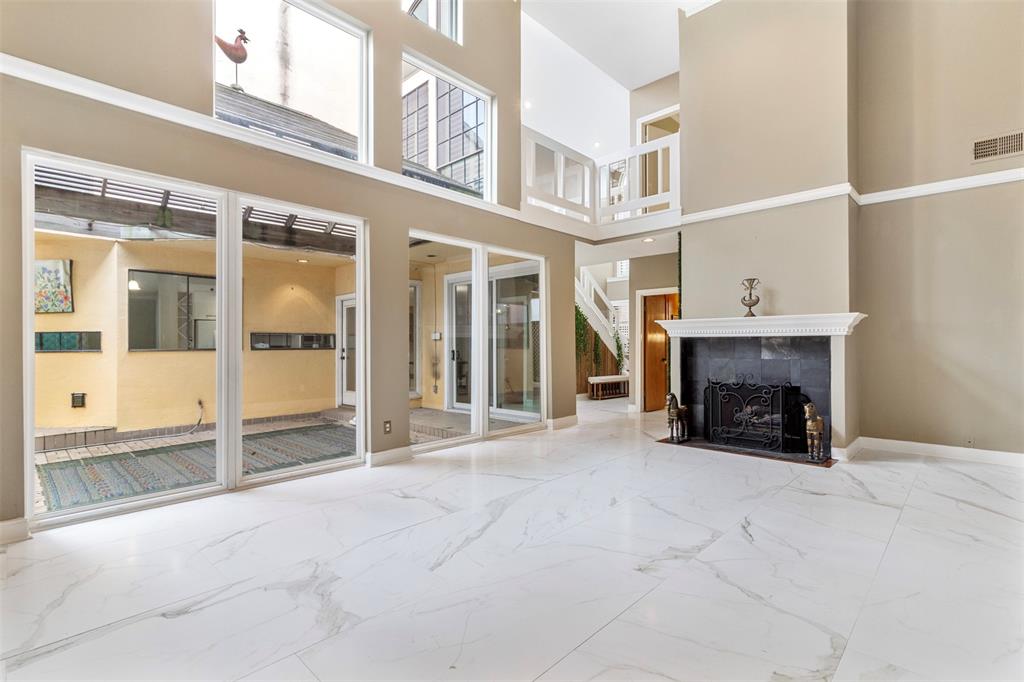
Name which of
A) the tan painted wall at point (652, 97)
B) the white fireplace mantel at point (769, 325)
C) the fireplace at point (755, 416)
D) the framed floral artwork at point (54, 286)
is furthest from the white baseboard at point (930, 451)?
the framed floral artwork at point (54, 286)

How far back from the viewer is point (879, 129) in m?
4.97

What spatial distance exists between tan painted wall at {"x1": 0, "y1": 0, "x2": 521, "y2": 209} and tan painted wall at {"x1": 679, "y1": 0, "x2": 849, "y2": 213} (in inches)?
114

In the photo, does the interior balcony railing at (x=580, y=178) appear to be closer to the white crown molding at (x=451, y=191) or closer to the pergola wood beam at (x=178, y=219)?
the white crown molding at (x=451, y=191)

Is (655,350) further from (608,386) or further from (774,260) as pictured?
(774,260)

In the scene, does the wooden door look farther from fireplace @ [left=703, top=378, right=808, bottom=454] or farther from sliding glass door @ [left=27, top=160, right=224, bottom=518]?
sliding glass door @ [left=27, top=160, right=224, bottom=518]

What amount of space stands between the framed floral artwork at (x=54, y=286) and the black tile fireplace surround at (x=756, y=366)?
19.1 ft

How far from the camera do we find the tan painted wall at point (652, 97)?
820 centimetres

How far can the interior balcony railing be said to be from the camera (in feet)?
20.2

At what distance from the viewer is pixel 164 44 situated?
3270 millimetres

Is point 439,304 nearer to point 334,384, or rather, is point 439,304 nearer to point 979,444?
point 334,384

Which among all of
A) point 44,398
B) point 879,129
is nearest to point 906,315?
point 879,129

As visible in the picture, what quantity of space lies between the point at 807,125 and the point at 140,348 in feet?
21.7

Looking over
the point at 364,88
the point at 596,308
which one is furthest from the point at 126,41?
the point at 596,308

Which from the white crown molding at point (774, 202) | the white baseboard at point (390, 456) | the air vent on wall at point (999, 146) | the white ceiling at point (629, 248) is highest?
the air vent on wall at point (999, 146)
